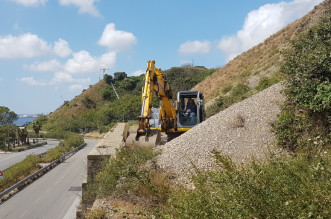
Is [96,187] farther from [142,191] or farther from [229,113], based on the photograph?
[229,113]

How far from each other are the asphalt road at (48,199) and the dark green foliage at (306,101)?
833 cm

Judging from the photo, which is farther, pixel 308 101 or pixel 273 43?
pixel 273 43

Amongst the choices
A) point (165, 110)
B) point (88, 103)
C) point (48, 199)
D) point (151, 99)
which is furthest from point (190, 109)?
point (88, 103)

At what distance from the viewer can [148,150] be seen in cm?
988

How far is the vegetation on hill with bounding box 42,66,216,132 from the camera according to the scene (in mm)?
73750

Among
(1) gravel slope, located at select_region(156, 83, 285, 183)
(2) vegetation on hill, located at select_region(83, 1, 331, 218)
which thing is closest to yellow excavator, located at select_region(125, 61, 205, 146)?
(1) gravel slope, located at select_region(156, 83, 285, 183)

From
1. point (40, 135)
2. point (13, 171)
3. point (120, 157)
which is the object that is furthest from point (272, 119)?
point (40, 135)

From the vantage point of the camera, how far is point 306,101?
9.38 m

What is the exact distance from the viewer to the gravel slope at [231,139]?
864 centimetres

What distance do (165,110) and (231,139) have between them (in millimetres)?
6482

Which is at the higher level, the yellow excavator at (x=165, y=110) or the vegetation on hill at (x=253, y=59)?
the vegetation on hill at (x=253, y=59)

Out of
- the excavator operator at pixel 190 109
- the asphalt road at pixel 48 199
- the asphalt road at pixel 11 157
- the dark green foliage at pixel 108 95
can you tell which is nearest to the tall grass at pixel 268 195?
the asphalt road at pixel 48 199

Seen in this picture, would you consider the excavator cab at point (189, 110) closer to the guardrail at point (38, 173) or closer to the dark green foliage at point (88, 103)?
the guardrail at point (38, 173)

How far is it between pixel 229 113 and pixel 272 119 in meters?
1.99
